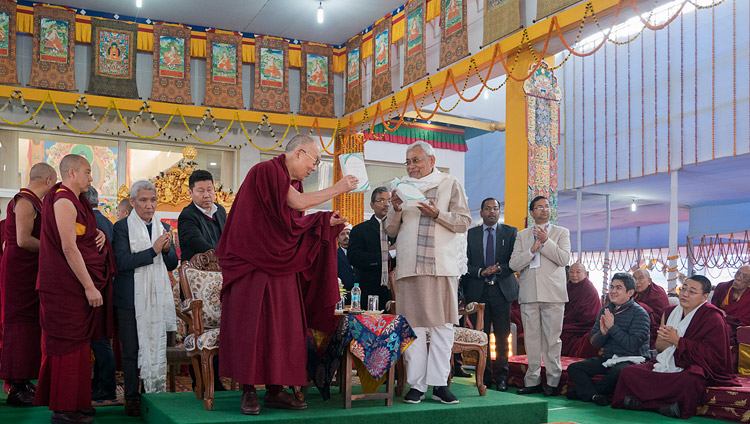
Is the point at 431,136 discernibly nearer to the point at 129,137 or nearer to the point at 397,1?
the point at 397,1

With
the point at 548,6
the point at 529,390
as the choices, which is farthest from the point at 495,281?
the point at 548,6

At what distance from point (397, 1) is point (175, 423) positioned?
7.82 m

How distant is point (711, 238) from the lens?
52.8 feet

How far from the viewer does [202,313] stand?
13.2ft

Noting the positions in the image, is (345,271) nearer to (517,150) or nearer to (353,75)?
(517,150)

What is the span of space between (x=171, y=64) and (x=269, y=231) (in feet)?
26.0

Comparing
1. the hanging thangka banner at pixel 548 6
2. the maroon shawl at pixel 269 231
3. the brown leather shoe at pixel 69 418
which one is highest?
the hanging thangka banner at pixel 548 6

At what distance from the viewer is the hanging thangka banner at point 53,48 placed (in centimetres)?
969

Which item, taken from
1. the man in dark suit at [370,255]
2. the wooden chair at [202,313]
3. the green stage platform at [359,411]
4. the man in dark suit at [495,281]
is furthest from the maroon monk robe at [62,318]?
the man in dark suit at [495,281]

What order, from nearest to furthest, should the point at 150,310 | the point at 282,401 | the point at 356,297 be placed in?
the point at 282,401 < the point at 150,310 < the point at 356,297

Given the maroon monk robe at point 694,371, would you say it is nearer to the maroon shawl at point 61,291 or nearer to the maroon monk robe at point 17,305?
the maroon shawl at point 61,291

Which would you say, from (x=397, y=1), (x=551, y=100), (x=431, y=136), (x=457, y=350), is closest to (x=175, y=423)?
(x=457, y=350)

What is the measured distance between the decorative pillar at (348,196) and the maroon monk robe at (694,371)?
713 centimetres

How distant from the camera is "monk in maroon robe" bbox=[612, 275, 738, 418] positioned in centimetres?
467
